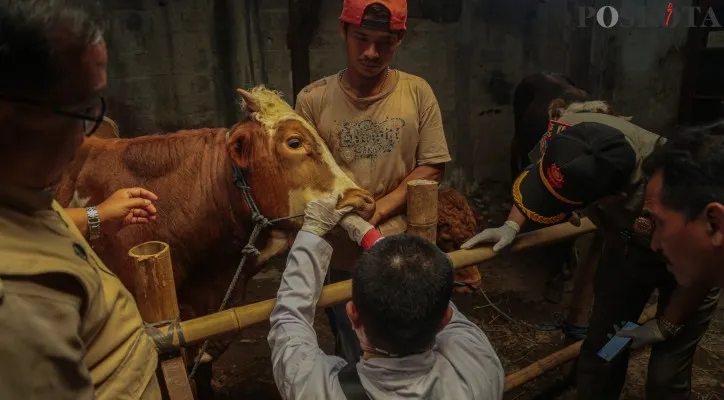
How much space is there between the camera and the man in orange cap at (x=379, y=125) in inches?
100

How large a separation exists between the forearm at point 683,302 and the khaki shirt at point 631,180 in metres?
0.39

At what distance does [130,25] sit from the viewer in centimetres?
509

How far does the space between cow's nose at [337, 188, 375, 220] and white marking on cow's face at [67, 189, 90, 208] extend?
1.25 meters

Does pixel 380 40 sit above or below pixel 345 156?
above

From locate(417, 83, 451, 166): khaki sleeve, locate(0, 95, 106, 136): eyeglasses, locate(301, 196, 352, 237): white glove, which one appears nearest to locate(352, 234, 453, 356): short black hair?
locate(301, 196, 352, 237): white glove

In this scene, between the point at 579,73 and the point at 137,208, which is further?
the point at 579,73

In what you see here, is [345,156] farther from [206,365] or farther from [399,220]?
[206,365]

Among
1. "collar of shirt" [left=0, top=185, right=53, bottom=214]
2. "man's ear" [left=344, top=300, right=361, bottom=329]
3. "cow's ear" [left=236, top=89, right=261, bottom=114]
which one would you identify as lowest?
"man's ear" [left=344, top=300, right=361, bottom=329]

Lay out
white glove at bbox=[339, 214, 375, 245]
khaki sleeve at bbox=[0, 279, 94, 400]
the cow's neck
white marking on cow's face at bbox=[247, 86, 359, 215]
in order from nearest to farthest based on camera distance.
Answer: khaki sleeve at bbox=[0, 279, 94, 400]
white glove at bbox=[339, 214, 375, 245]
white marking on cow's face at bbox=[247, 86, 359, 215]
the cow's neck

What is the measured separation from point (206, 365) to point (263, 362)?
1102mm

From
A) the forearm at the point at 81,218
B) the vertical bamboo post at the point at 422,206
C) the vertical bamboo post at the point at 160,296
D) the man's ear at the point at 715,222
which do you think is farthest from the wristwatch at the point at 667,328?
the forearm at the point at 81,218

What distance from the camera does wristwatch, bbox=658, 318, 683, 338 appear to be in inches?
97.8

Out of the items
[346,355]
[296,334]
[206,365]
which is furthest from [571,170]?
[206,365]

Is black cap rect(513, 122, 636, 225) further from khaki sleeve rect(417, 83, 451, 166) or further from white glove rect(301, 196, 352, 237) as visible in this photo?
white glove rect(301, 196, 352, 237)
